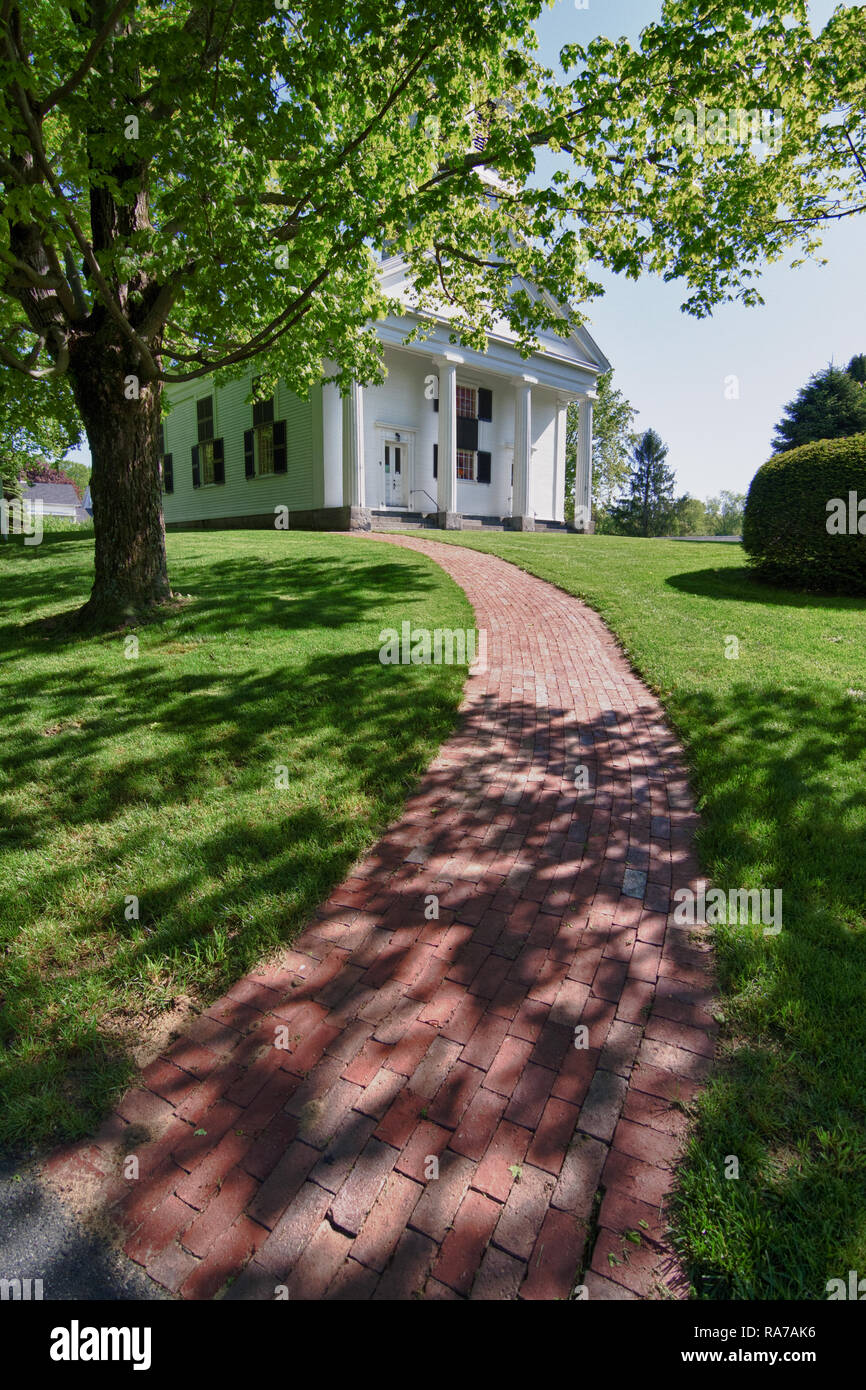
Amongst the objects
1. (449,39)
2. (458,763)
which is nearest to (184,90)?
(449,39)

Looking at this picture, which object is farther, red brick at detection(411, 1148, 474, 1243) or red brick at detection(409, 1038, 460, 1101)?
red brick at detection(409, 1038, 460, 1101)

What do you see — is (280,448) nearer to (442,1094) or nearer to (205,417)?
(205,417)

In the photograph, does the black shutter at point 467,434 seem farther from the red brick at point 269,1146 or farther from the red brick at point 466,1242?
the red brick at point 466,1242

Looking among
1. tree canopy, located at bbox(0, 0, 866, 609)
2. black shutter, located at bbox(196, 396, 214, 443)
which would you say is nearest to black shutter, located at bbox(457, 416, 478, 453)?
black shutter, located at bbox(196, 396, 214, 443)

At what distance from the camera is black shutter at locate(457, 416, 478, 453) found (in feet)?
80.7

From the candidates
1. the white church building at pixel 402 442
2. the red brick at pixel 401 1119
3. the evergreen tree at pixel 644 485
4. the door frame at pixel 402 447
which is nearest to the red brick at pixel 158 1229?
the red brick at pixel 401 1119

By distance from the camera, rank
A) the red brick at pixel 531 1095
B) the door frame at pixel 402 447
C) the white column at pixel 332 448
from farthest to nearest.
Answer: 1. the door frame at pixel 402 447
2. the white column at pixel 332 448
3. the red brick at pixel 531 1095

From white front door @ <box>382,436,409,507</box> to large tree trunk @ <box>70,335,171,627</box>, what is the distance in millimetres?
15378

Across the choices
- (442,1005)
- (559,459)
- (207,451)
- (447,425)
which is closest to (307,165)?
(442,1005)

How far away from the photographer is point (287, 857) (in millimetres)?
3658

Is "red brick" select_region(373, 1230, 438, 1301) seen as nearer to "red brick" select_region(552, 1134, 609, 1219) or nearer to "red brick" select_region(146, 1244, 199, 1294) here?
"red brick" select_region(552, 1134, 609, 1219)

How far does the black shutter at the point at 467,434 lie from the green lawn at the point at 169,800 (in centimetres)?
1807

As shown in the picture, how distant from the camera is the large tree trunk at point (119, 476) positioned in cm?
726

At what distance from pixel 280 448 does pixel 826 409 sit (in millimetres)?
24448
